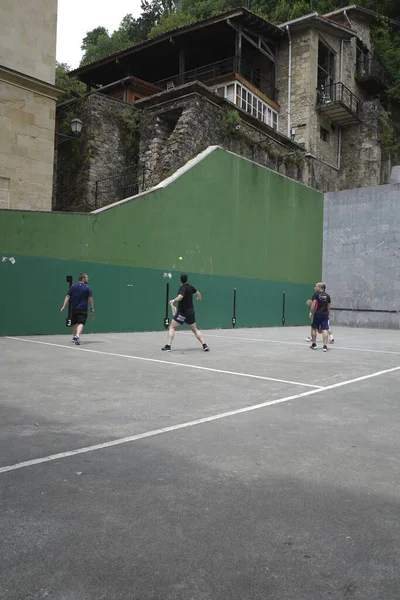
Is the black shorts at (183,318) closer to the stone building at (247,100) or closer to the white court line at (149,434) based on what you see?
the white court line at (149,434)

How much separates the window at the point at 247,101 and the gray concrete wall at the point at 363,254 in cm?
807

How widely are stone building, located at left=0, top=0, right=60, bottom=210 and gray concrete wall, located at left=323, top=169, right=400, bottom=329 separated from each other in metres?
14.2

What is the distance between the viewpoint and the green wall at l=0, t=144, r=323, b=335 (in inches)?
545

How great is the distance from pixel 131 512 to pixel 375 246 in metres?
22.9

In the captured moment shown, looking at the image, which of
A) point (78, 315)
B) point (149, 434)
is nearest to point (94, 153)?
point (78, 315)

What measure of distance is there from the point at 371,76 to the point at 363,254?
1955 centimetres

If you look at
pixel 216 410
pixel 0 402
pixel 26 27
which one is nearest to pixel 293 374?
pixel 216 410

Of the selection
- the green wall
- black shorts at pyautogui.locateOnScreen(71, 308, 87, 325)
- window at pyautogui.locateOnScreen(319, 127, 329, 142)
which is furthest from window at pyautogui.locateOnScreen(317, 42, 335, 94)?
black shorts at pyautogui.locateOnScreen(71, 308, 87, 325)

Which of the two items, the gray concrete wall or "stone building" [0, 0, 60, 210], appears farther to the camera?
the gray concrete wall

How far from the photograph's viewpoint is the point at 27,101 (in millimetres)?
16984

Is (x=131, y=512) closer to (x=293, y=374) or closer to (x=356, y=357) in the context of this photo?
(x=293, y=374)

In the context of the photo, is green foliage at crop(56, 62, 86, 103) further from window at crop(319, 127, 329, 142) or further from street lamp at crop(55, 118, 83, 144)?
window at crop(319, 127, 329, 142)

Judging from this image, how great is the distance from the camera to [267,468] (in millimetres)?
3686

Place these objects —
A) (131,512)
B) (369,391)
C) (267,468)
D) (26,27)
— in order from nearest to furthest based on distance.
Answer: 1. (131,512)
2. (267,468)
3. (369,391)
4. (26,27)
